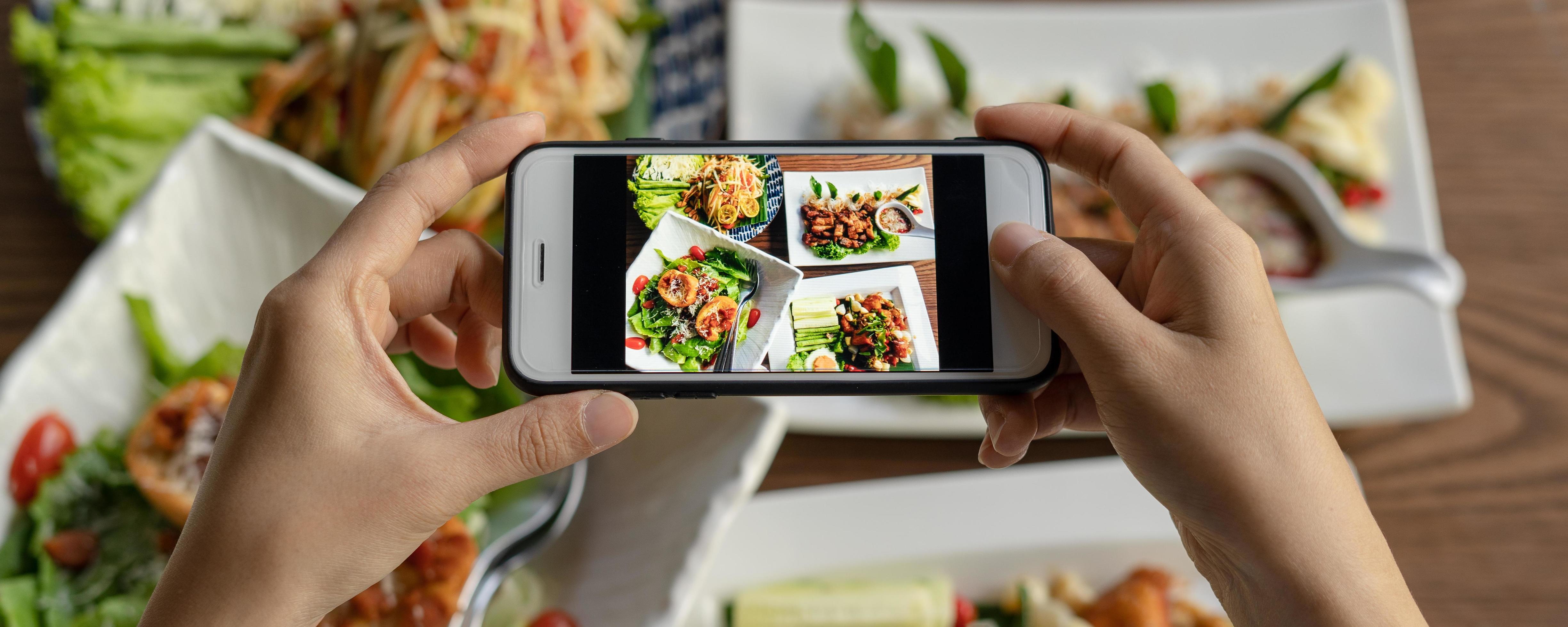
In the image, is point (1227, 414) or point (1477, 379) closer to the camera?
point (1227, 414)

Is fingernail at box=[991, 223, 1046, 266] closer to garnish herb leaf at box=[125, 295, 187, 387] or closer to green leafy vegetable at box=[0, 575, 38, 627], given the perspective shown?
garnish herb leaf at box=[125, 295, 187, 387]

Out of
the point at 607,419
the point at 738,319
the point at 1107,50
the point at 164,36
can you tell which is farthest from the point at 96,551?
the point at 1107,50

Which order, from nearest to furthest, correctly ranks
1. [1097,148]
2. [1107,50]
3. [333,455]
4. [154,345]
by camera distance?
[333,455] → [1097,148] → [154,345] → [1107,50]

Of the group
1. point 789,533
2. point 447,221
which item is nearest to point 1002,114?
point 789,533

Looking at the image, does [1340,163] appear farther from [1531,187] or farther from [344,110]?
[344,110]

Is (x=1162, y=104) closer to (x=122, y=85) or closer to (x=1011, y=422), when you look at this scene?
(x=1011, y=422)

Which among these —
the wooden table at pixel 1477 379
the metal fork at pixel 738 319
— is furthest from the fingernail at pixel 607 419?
the wooden table at pixel 1477 379

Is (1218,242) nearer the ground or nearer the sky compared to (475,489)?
nearer the sky
